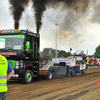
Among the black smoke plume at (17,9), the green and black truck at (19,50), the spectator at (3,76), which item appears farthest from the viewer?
the black smoke plume at (17,9)

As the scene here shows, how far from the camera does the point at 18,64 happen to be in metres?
9.48

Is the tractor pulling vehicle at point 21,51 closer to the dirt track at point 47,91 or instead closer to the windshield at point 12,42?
the windshield at point 12,42

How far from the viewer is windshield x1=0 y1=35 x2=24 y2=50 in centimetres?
964

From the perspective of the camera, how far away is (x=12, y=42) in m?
9.77

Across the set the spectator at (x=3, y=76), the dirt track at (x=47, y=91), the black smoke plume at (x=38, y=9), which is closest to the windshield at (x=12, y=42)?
the dirt track at (x=47, y=91)

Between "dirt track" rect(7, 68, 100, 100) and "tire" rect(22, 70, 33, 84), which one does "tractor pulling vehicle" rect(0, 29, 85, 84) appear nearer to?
"tire" rect(22, 70, 33, 84)

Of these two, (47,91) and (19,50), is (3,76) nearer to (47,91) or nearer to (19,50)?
(47,91)

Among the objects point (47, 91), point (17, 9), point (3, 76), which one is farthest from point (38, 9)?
point (3, 76)

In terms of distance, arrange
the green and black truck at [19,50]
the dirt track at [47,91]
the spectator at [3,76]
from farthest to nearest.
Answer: the green and black truck at [19,50] < the dirt track at [47,91] < the spectator at [3,76]

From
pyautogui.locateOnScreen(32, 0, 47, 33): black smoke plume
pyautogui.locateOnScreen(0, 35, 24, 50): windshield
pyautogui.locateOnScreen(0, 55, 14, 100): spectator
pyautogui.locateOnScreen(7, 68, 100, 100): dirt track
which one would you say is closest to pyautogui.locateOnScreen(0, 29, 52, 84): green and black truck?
pyautogui.locateOnScreen(0, 35, 24, 50): windshield

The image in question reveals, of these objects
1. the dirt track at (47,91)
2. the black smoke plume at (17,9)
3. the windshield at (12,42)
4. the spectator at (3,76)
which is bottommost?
the dirt track at (47,91)

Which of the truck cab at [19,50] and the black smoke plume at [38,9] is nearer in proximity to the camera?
the truck cab at [19,50]

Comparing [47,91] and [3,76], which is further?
[47,91]

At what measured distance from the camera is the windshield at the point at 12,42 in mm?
9641
